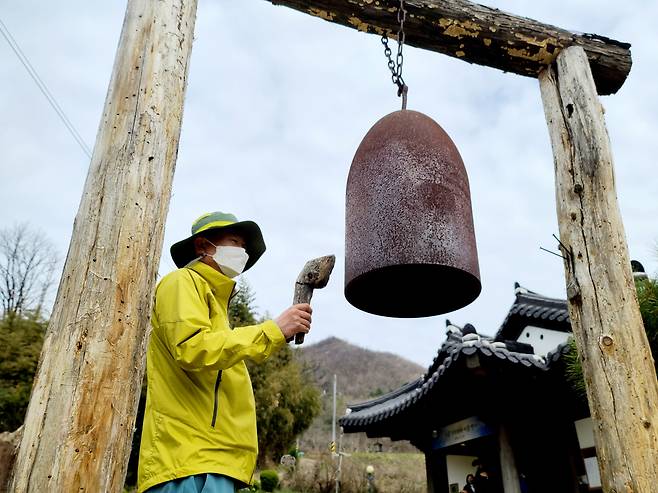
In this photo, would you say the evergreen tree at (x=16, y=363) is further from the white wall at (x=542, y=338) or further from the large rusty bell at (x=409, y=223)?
the large rusty bell at (x=409, y=223)

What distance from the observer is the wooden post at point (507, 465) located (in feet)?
24.2

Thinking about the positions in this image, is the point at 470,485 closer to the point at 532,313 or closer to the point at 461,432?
the point at 461,432

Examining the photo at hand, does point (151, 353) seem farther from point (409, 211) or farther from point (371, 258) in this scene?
point (409, 211)

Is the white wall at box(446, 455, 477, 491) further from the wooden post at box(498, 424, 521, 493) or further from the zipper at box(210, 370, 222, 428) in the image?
the zipper at box(210, 370, 222, 428)

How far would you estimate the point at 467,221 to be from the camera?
245cm

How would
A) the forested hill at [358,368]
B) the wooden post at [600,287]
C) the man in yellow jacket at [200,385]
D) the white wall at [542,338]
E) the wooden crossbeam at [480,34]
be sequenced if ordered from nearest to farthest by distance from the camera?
the man in yellow jacket at [200,385] < the wooden post at [600,287] < the wooden crossbeam at [480,34] < the white wall at [542,338] < the forested hill at [358,368]

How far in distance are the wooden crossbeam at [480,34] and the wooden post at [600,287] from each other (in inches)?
5.6

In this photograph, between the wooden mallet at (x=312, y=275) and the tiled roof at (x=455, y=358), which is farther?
the tiled roof at (x=455, y=358)

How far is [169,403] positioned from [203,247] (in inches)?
28.1

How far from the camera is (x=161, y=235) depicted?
2.08m

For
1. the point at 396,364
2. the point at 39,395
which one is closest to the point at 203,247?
the point at 39,395

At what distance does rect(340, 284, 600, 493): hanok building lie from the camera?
6922 mm

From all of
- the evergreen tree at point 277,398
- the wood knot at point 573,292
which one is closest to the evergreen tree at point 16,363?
the evergreen tree at point 277,398

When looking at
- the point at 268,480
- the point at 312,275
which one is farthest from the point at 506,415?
the point at 268,480
